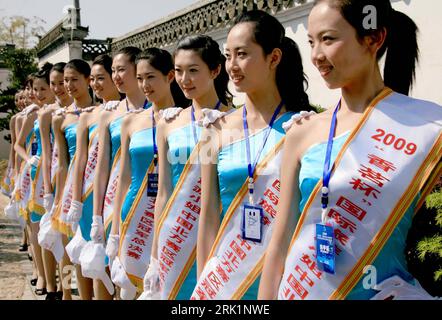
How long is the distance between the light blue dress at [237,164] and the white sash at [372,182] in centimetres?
50

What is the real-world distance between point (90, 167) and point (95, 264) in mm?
746

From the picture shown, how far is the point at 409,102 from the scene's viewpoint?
1.64 meters

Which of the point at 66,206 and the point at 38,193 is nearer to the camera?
the point at 66,206

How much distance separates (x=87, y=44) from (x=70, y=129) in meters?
9.58

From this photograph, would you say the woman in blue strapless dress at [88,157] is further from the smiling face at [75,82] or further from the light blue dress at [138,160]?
the light blue dress at [138,160]

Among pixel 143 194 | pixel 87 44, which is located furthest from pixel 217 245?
pixel 87 44

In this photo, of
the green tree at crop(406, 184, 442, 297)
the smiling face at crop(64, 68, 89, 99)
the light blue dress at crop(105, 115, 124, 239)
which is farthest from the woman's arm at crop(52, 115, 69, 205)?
the green tree at crop(406, 184, 442, 297)

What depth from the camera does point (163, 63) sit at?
10.7ft

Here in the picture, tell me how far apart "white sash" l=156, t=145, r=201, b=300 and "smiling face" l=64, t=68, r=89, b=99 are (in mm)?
2082

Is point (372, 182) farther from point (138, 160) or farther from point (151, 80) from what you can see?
point (151, 80)

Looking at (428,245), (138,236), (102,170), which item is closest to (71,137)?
(102,170)

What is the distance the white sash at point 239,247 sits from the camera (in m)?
2.09

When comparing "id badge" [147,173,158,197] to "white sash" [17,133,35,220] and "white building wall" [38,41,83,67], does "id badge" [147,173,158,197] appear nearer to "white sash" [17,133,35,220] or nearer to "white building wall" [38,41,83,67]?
"white sash" [17,133,35,220]

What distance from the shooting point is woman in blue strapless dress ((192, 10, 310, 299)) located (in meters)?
2.12
